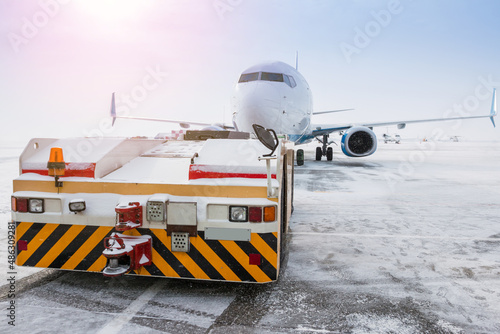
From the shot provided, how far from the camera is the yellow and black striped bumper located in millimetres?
2898

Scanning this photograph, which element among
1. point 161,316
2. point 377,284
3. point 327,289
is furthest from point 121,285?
point 377,284

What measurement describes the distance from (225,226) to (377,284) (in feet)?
5.40

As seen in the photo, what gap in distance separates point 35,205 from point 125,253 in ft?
3.18

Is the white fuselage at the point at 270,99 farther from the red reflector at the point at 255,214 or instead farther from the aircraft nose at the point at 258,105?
the red reflector at the point at 255,214

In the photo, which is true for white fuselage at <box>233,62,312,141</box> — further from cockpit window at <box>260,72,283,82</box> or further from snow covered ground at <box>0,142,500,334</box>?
snow covered ground at <box>0,142,500,334</box>

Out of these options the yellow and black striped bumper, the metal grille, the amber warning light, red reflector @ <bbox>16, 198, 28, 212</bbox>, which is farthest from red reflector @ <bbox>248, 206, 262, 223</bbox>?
red reflector @ <bbox>16, 198, 28, 212</bbox>

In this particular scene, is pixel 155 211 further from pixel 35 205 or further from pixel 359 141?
pixel 359 141

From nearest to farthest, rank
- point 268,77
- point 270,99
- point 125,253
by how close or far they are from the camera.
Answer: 1. point 125,253
2. point 270,99
3. point 268,77

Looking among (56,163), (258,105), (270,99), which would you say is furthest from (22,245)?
(270,99)

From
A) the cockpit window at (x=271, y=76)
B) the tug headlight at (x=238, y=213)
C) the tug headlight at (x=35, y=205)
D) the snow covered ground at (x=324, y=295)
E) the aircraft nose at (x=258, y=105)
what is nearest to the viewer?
the snow covered ground at (x=324, y=295)

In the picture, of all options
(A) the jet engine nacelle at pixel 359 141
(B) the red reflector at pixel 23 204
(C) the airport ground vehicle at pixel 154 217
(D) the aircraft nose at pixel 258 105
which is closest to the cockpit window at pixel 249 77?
(D) the aircraft nose at pixel 258 105

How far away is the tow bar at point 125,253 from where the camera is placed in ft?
8.95

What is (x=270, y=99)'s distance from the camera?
40.6 feet

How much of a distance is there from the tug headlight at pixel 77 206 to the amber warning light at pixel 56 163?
26cm
